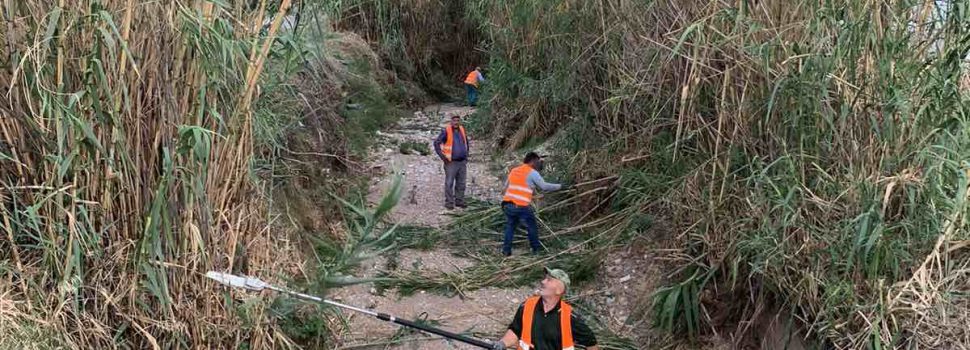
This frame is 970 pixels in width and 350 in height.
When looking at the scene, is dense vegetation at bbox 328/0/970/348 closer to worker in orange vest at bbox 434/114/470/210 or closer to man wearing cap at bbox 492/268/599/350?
man wearing cap at bbox 492/268/599/350

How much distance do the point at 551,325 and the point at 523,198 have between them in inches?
115

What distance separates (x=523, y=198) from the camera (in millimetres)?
6816

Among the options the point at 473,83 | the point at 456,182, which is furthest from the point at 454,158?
the point at 473,83

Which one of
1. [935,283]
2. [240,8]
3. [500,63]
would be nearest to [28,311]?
[240,8]

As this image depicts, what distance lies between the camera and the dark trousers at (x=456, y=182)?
843cm

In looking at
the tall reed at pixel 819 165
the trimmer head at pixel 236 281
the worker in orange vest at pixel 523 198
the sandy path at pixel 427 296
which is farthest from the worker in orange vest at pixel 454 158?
the trimmer head at pixel 236 281

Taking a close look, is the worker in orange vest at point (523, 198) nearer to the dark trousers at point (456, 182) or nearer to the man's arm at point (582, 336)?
the dark trousers at point (456, 182)

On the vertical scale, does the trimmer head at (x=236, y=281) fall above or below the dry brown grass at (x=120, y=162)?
below

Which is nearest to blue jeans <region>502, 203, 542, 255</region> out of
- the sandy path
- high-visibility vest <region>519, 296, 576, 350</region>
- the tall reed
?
the sandy path

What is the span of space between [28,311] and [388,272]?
3289 mm

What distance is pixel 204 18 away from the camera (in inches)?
133

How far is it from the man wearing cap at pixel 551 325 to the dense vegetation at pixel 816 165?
0.98 meters

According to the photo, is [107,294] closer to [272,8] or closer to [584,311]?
[272,8]

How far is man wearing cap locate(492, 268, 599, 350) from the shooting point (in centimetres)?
392
